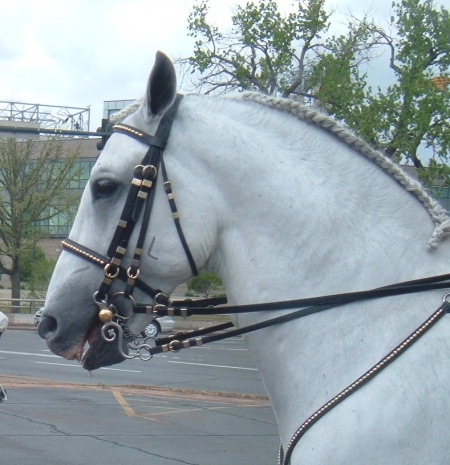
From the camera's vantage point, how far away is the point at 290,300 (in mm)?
2773

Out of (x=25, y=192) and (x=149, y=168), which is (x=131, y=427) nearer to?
(x=149, y=168)

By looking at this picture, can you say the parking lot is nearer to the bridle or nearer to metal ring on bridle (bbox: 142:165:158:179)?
the bridle

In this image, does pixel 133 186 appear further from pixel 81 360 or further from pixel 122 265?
pixel 81 360

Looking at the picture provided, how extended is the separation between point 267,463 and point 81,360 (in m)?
6.38

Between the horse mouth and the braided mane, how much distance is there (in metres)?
0.74

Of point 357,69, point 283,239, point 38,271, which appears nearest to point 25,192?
point 38,271

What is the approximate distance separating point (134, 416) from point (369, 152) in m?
9.52

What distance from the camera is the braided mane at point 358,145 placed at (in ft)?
9.22

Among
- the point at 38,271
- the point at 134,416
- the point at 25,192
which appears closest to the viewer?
the point at 134,416

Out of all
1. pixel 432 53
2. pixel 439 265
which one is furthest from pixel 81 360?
pixel 432 53

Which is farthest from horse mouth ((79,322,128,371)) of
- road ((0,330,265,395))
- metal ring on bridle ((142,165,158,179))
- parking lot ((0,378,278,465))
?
road ((0,330,265,395))

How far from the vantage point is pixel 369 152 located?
2.95m

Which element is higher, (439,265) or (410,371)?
(439,265)

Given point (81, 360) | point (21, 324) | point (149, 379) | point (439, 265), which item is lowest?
point (21, 324)
